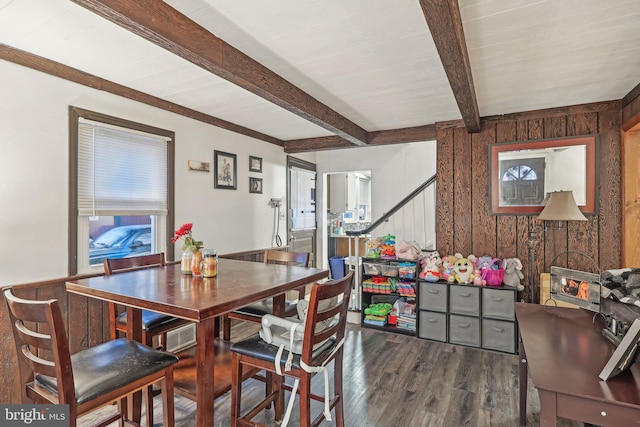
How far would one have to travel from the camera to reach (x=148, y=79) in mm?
2578

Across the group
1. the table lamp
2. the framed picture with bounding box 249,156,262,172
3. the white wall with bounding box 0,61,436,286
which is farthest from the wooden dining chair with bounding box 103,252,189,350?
the table lamp

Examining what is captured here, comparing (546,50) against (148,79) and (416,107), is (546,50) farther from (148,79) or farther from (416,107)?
(148,79)

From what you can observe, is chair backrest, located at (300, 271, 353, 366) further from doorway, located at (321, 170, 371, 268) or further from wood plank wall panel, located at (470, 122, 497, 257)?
doorway, located at (321, 170, 371, 268)

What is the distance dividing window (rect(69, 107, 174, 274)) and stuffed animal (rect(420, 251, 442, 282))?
8.47ft

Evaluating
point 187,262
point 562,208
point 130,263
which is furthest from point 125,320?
point 562,208

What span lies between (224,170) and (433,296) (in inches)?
105

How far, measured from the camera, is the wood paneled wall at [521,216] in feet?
10.1

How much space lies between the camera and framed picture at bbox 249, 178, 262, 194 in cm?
419

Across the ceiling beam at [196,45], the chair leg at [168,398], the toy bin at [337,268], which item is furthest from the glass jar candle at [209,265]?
the toy bin at [337,268]

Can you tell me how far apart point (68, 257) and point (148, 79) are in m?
1.46

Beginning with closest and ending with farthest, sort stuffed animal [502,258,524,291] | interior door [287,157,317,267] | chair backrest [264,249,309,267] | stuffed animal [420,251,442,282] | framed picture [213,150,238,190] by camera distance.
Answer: chair backrest [264,249,309,267] → stuffed animal [502,258,524,291] → stuffed animal [420,251,442,282] → framed picture [213,150,238,190] → interior door [287,157,317,267]

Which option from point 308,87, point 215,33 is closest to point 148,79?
point 215,33

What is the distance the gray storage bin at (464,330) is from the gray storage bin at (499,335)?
Answer: 0.20ft

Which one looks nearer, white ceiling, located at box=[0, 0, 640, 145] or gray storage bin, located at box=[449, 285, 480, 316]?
white ceiling, located at box=[0, 0, 640, 145]
